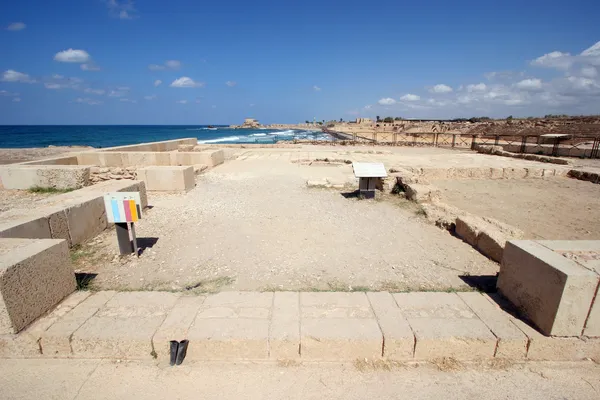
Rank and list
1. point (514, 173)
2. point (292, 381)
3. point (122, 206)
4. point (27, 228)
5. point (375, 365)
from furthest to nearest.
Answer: point (514, 173)
point (122, 206)
point (27, 228)
point (375, 365)
point (292, 381)

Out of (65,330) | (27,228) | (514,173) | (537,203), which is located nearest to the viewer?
(65,330)

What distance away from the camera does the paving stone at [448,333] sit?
2645mm

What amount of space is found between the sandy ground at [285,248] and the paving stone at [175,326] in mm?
738

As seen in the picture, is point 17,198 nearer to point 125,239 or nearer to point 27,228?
point 27,228

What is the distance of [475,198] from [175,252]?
8.86 meters

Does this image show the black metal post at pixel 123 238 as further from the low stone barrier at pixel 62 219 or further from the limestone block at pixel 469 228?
the limestone block at pixel 469 228

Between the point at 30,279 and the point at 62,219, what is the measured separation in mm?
2373

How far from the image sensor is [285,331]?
8.84 ft

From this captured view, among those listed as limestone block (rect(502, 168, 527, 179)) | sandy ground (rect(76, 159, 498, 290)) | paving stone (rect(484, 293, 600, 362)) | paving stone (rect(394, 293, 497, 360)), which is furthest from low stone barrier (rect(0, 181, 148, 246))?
limestone block (rect(502, 168, 527, 179))

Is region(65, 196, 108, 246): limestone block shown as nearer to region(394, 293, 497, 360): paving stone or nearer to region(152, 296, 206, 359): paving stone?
region(152, 296, 206, 359): paving stone

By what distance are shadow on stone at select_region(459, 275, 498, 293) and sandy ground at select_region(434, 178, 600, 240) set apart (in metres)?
2.58

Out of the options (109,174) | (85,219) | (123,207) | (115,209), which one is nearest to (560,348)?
(123,207)

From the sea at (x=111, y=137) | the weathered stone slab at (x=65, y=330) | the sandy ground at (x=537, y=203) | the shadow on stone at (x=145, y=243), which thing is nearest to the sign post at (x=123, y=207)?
the shadow on stone at (x=145, y=243)

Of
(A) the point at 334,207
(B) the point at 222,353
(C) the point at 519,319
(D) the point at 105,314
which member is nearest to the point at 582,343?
(C) the point at 519,319
